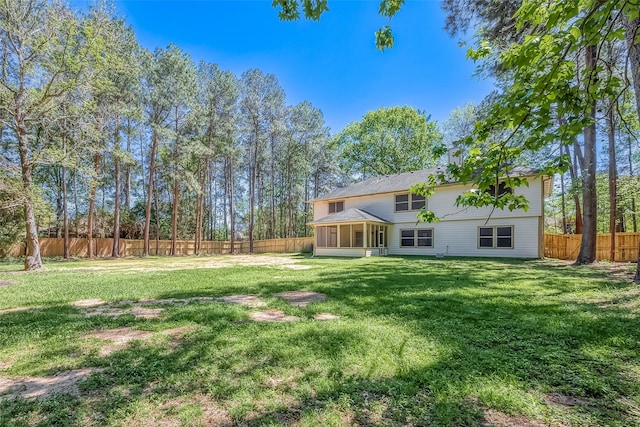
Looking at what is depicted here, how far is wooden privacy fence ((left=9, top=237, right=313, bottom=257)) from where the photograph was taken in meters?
19.7

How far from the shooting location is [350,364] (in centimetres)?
256

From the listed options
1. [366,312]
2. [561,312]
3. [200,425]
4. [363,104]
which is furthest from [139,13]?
[363,104]

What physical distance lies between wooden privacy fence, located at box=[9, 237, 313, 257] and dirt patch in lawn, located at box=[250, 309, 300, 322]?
1999 cm

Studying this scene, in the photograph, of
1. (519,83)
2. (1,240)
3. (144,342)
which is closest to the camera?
(519,83)

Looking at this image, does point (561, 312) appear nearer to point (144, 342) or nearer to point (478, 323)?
point (478, 323)

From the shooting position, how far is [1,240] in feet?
49.8

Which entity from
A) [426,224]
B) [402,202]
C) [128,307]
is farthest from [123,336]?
[402,202]

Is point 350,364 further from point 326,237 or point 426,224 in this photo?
point 326,237

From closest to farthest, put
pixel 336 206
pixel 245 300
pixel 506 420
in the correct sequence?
pixel 506 420 → pixel 245 300 → pixel 336 206

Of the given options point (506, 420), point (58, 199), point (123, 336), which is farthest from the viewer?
point (58, 199)

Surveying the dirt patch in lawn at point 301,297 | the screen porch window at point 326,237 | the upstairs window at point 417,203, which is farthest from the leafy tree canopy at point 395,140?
the dirt patch in lawn at point 301,297

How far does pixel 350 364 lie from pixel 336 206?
1929cm

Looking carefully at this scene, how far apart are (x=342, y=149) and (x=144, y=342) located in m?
28.7

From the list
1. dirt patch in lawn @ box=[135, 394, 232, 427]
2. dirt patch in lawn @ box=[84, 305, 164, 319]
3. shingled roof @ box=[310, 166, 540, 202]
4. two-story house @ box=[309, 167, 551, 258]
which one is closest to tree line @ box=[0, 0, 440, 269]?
shingled roof @ box=[310, 166, 540, 202]
